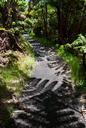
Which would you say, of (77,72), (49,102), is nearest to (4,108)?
(49,102)

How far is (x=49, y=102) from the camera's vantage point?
10.6m

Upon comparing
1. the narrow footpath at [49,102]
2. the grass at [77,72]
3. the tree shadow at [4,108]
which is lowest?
the grass at [77,72]

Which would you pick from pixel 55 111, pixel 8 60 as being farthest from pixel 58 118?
pixel 8 60

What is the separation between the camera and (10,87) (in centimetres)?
1131

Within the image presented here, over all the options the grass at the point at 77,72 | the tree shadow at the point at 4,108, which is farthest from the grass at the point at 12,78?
the grass at the point at 77,72

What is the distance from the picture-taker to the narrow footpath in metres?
8.96

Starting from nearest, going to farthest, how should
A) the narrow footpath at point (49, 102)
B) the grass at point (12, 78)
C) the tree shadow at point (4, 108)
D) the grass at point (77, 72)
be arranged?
1. the tree shadow at point (4, 108)
2. the narrow footpath at point (49, 102)
3. the grass at point (12, 78)
4. the grass at point (77, 72)

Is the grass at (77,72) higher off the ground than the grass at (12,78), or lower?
lower

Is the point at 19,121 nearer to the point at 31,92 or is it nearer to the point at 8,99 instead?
the point at 8,99

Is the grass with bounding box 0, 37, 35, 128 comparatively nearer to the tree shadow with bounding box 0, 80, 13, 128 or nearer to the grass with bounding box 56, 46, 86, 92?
the tree shadow with bounding box 0, 80, 13, 128

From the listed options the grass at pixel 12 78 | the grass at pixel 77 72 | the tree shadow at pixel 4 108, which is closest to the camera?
the tree shadow at pixel 4 108

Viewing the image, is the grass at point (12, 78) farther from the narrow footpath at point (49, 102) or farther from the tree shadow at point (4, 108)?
the narrow footpath at point (49, 102)

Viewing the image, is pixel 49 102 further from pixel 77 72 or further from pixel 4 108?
pixel 77 72

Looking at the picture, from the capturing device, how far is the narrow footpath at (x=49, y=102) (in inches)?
353
